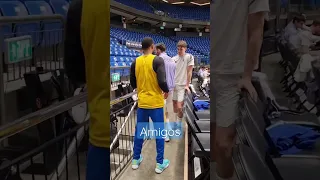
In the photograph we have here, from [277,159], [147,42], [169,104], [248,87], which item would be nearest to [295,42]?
[248,87]

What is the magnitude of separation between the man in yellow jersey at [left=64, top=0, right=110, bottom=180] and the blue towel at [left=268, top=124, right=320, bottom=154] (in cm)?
37

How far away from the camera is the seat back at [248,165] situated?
1.75 ft

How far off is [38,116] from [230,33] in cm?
46

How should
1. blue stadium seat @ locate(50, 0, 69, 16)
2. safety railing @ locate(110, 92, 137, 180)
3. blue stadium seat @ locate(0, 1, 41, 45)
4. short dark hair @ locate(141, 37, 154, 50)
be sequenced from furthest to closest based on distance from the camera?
1. short dark hair @ locate(141, 37, 154, 50)
2. safety railing @ locate(110, 92, 137, 180)
3. blue stadium seat @ locate(50, 0, 69, 16)
4. blue stadium seat @ locate(0, 1, 41, 45)

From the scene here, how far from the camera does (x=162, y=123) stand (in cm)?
192

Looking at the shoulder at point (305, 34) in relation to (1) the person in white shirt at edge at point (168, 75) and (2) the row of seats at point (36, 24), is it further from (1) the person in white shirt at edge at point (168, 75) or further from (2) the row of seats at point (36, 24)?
(1) the person in white shirt at edge at point (168, 75)

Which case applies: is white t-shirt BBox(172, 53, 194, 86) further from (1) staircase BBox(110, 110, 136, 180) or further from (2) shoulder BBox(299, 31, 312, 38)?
(2) shoulder BBox(299, 31, 312, 38)

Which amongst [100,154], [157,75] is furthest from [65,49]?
[157,75]

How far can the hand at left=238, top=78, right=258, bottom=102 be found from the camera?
22.3 inches

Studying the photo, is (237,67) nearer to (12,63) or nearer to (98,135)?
(98,135)

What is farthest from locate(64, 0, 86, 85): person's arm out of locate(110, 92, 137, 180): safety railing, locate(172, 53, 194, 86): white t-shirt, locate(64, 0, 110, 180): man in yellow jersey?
locate(172, 53, 194, 86): white t-shirt

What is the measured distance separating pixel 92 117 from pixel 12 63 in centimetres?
21

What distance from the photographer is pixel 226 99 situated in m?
0.61

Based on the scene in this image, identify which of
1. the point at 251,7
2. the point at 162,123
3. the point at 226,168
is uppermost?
the point at 251,7
